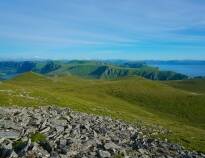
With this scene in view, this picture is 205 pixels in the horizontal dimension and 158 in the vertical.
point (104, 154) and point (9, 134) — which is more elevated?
point (9, 134)

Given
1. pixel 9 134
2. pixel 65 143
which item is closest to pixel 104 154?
pixel 65 143

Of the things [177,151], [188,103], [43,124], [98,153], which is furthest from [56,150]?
[188,103]

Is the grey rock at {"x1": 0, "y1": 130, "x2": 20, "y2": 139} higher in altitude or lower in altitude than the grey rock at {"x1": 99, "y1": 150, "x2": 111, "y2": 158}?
higher

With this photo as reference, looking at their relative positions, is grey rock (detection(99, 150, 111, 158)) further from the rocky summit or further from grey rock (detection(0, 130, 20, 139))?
grey rock (detection(0, 130, 20, 139))

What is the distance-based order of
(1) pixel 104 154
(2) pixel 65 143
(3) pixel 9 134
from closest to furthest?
(1) pixel 104 154 < (2) pixel 65 143 < (3) pixel 9 134

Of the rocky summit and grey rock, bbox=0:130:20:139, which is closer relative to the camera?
the rocky summit

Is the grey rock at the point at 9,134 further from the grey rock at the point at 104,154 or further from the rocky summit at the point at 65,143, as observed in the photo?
the grey rock at the point at 104,154

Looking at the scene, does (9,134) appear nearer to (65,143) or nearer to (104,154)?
(65,143)

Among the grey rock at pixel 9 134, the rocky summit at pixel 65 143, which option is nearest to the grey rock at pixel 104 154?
the rocky summit at pixel 65 143

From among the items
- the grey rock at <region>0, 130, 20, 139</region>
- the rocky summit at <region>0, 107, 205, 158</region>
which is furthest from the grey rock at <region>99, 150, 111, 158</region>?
the grey rock at <region>0, 130, 20, 139</region>

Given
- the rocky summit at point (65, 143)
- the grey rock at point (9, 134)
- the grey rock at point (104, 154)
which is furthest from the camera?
the grey rock at point (9, 134)

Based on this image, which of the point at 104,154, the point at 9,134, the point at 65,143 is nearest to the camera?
the point at 104,154

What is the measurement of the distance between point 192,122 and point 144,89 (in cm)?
5755

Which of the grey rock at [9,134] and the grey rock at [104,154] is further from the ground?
the grey rock at [9,134]
